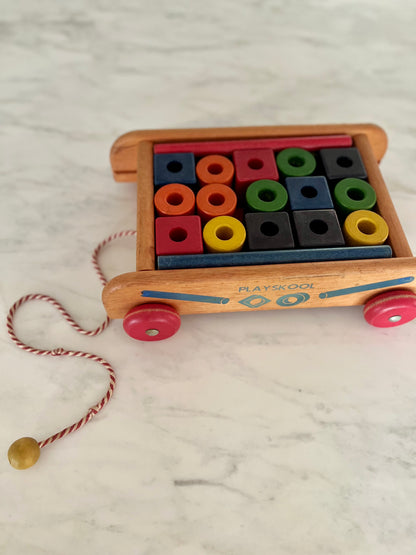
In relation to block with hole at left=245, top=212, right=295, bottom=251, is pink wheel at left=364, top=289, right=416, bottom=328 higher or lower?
lower

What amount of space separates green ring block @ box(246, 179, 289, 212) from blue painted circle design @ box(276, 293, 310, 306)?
0.61 feet

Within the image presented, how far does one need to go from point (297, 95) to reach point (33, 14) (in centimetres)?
97

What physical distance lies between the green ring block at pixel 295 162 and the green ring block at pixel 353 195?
81mm

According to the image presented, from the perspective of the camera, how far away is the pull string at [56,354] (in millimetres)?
998

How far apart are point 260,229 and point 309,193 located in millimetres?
162

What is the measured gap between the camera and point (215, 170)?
3.93 ft

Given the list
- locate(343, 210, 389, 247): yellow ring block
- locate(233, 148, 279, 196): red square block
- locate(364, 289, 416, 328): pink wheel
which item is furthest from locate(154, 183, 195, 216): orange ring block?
locate(364, 289, 416, 328): pink wheel

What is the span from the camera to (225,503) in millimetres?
986

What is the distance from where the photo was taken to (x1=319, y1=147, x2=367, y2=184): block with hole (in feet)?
3.89

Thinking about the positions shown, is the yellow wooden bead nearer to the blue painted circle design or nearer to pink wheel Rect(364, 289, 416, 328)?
the blue painted circle design

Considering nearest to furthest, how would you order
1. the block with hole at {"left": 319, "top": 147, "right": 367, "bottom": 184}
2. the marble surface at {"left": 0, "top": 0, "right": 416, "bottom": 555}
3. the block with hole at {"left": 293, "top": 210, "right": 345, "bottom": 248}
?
the marble surface at {"left": 0, "top": 0, "right": 416, "bottom": 555}, the block with hole at {"left": 293, "top": 210, "right": 345, "bottom": 248}, the block with hole at {"left": 319, "top": 147, "right": 367, "bottom": 184}

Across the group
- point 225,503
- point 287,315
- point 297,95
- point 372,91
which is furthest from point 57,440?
point 372,91

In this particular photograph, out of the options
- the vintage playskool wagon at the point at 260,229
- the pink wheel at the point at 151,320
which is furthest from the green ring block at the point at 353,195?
the pink wheel at the point at 151,320

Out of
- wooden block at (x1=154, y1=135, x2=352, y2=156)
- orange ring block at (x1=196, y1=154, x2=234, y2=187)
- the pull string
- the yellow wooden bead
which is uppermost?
wooden block at (x1=154, y1=135, x2=352, y2=156)
